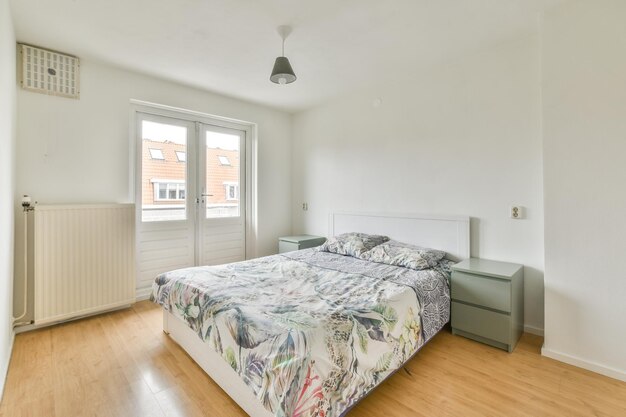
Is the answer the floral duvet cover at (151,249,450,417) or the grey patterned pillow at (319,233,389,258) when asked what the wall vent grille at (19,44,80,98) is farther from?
the grey patterned pillow at (319,233,389,258)

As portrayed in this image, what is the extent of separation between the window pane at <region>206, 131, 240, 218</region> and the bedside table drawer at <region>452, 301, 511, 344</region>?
3.14 m

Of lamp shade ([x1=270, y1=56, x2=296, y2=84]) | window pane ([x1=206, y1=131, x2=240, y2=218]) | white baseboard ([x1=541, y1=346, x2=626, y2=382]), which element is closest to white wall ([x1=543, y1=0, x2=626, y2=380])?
white baseboard ([x1=541, y1=346, x2=626, y2=382])

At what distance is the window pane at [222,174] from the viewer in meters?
4.02

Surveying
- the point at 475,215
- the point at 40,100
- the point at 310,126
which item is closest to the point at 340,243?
the point at 475,215

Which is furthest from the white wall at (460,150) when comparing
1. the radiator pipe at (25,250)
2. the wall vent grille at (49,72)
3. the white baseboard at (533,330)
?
the radiator pipe at (25,250)

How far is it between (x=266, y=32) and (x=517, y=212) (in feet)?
8.95

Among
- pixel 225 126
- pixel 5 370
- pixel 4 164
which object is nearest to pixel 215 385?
pixel 5 370

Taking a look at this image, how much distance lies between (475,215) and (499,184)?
37 centimetres

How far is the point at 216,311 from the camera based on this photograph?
1846 mm

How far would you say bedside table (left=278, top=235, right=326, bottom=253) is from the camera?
4.10 metres

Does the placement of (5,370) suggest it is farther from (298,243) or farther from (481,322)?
(481,322)

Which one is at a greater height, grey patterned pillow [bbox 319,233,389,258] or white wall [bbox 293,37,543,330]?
white wall [bbox 293,37,543,330]

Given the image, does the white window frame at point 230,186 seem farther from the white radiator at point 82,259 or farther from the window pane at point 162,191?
the white radiator at point 82,259

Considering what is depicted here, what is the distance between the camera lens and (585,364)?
207 centimetres
